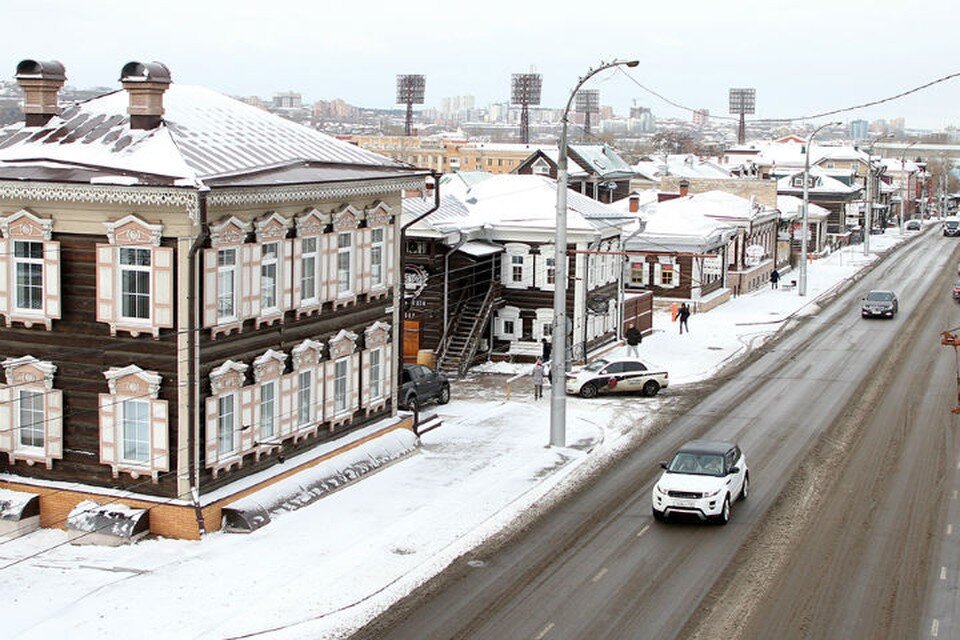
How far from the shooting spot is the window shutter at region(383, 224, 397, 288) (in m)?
36.0

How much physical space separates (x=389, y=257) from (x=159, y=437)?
10.7m

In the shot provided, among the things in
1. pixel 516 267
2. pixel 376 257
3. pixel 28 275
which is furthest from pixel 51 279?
pixel 516 267

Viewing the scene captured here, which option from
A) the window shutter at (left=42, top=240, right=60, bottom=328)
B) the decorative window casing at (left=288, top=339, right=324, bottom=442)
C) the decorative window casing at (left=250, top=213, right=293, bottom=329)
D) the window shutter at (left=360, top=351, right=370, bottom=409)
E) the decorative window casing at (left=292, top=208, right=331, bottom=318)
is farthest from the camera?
the window shutter at (left=360, top=351, right=370, bottom=409)

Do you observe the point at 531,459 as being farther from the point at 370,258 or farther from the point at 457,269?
the point at 457,269

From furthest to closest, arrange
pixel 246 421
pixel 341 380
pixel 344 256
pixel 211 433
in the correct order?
pixel 341 380 < pixel 344 256 < pixel 246 421 < pixel 211 433

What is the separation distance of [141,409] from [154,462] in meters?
1.15

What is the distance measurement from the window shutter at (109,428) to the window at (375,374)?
9276 millimetres

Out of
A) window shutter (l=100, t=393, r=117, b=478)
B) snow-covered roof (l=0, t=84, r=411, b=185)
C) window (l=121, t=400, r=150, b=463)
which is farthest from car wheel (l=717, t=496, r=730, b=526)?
window shutter (l=100, t=393, r=117, b=478)

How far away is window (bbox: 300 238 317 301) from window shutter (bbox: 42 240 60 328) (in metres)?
5.90

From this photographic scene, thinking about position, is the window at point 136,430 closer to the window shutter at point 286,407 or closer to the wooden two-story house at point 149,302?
the wooden two-story house at point 149,302

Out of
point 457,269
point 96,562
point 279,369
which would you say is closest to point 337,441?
point 279,369

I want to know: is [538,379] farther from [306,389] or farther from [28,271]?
[28,271]

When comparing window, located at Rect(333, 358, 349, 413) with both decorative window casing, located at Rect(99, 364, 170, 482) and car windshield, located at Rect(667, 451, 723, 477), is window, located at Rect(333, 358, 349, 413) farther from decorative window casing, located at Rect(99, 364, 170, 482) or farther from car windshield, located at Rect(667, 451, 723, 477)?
car windshield, located at Rect(667, 451, 723, 477)

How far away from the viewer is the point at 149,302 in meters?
27.3
